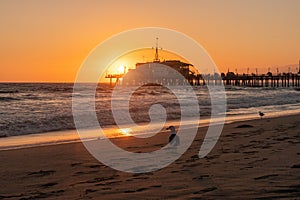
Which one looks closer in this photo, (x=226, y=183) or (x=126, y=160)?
(x=226, y=183)

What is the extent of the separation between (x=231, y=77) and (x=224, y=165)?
11535 centimetres

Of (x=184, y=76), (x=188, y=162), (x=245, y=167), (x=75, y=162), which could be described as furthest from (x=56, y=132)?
(x=184, y=76)

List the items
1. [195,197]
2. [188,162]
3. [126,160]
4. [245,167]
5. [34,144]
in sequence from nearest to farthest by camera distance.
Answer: [195,197], [245,167], [188,162], [126,160], [34,144]

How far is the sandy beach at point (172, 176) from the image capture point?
213 inches

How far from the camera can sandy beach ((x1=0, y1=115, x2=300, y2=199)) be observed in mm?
5422

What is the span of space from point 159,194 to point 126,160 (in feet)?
10.8

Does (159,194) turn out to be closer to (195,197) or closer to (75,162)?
(195,197)

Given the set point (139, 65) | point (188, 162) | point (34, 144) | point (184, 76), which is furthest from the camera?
point (139, 65)

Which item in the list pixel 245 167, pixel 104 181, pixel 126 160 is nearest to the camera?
pixel 104 181

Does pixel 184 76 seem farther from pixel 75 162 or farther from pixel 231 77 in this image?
pixel 75 162

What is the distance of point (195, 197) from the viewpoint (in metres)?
5.14

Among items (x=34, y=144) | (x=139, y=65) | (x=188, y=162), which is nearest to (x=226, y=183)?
(x=188, y=162)

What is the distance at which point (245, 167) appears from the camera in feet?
23.0

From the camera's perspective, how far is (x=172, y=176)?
6625 mm
